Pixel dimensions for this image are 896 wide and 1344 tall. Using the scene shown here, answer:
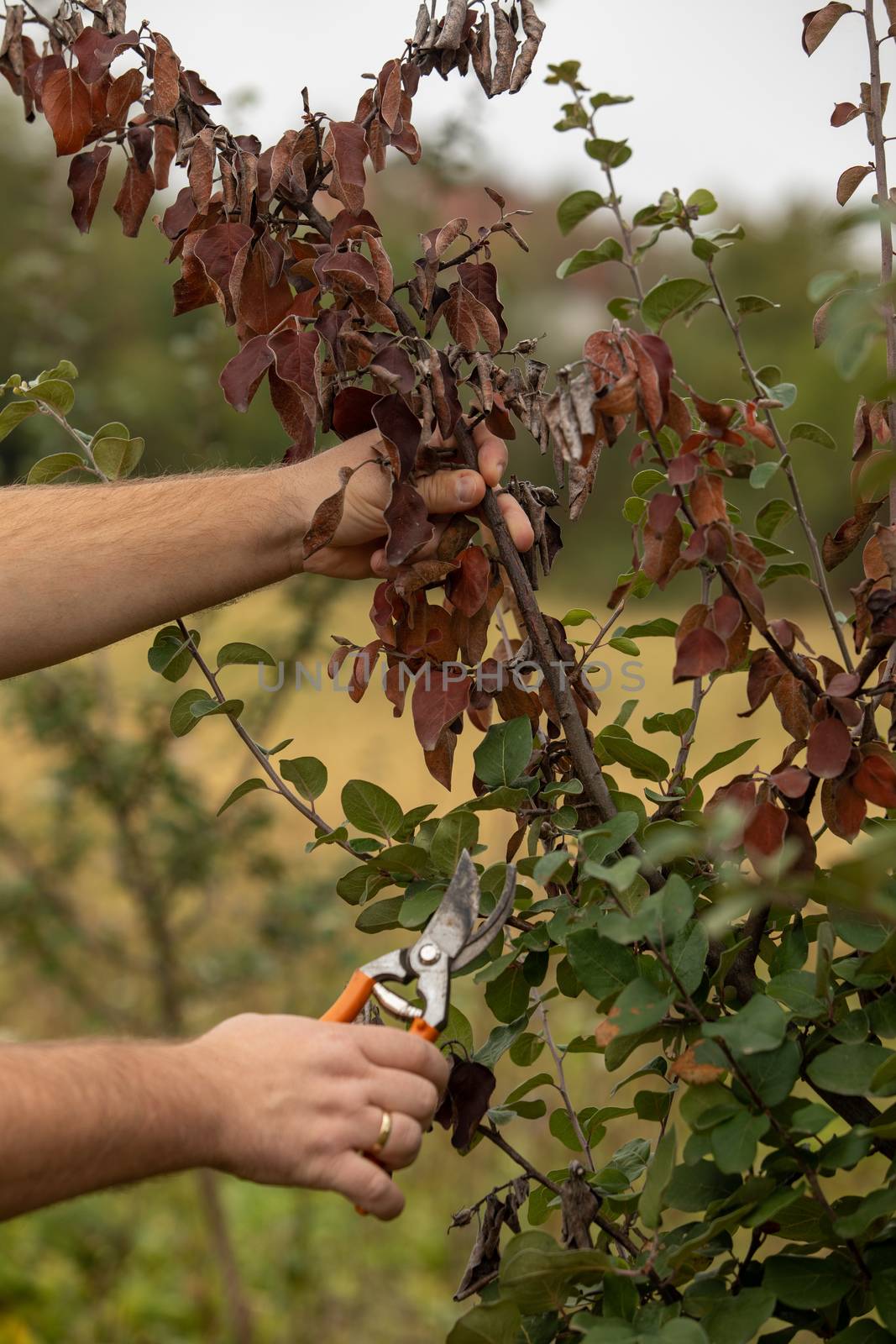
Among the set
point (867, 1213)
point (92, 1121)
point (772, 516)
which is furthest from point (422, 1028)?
point (772, 516)

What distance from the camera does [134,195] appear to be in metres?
1.31

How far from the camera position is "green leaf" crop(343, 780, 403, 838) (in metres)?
1.17

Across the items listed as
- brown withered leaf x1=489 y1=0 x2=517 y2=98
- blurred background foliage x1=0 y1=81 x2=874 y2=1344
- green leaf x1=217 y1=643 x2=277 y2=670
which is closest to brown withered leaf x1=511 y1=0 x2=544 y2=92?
brown withered leaf x1=489 y1=0 x2=517 y2=98

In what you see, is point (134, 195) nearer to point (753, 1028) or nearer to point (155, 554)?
point (155, 554)

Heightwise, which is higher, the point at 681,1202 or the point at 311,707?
the point at 311,707

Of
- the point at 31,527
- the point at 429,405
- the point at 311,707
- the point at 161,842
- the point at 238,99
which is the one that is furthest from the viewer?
the point at 311,707

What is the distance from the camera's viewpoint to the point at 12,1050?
0.95 meters

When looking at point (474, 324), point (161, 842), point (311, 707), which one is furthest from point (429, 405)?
point (311, 707)

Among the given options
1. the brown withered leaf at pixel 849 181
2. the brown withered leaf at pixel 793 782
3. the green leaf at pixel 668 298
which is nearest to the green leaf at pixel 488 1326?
the brown withered leaf at pixel 793 782

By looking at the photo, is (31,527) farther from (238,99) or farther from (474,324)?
(238,99)

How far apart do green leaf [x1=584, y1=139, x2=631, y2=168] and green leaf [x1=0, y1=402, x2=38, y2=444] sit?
649mm

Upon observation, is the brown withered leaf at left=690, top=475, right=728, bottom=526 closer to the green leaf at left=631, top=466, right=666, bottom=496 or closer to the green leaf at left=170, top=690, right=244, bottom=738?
the green leaf at left=631, top=466, right=666, bottom=496

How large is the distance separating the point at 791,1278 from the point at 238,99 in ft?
8.23

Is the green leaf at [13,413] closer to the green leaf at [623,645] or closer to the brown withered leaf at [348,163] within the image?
the brown withered leaf at [348,163]
